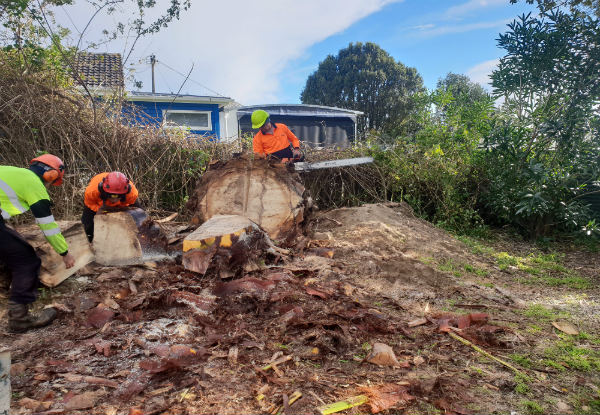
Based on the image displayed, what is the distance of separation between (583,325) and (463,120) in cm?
501

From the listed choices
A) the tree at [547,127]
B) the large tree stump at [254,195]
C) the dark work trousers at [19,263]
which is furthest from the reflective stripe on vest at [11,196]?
the tree at [547,127]

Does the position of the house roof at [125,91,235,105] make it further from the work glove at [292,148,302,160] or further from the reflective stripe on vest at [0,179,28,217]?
the reflective stripe on vest at [0,179,28,217]

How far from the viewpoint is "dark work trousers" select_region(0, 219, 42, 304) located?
3.09 meters

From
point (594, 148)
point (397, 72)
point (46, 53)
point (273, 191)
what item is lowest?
point (273, 191)

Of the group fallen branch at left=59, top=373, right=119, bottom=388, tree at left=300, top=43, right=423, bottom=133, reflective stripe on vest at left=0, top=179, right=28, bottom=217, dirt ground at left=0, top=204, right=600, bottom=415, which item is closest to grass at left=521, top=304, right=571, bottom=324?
dirt ground at left=0, top=204, right=600, bottom=415

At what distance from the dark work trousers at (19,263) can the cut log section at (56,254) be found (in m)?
0.24

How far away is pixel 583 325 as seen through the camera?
3055 mm

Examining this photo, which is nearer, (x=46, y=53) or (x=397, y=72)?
(x=46, y=53)

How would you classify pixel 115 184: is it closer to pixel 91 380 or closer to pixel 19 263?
pixel 19 263

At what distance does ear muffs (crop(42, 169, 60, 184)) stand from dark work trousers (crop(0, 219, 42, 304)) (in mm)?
542

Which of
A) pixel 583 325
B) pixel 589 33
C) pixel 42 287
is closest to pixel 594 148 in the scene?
pixel 589 33

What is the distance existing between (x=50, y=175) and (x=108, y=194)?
0.85 metres

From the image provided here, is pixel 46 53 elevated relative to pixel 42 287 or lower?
elevated

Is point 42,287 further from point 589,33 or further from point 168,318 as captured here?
point 589,33
